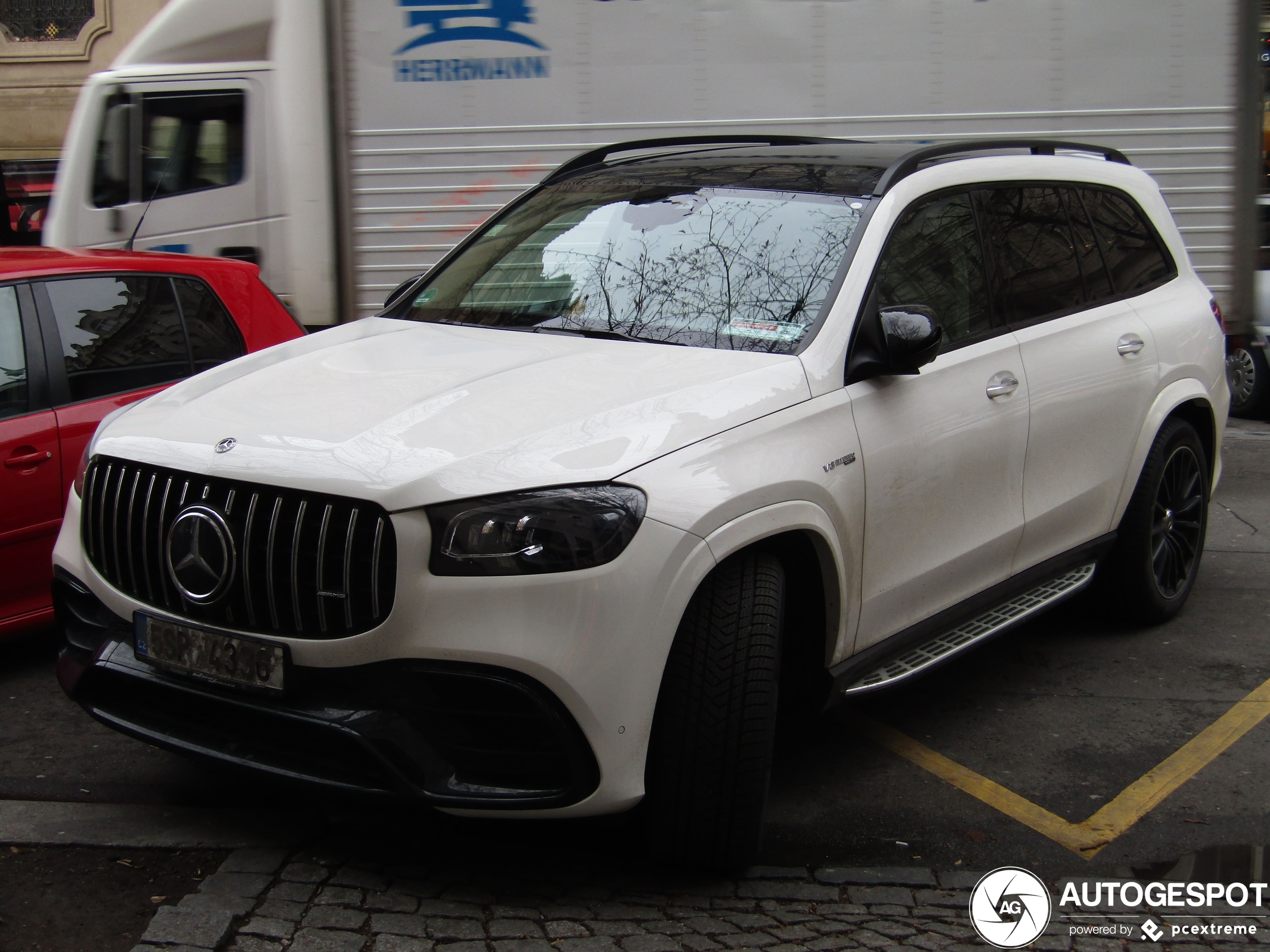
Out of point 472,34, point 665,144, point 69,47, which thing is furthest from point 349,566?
point 69,47

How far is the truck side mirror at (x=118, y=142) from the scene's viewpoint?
8.63m

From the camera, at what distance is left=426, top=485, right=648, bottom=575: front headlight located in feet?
9.50

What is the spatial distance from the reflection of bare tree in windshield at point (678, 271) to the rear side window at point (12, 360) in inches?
60.9

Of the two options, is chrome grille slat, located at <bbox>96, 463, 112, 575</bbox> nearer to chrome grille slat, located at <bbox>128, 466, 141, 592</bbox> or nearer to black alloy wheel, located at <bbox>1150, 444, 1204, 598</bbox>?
chrome grille slat, located at <bbox>128, 466, 141, 592</bbox>

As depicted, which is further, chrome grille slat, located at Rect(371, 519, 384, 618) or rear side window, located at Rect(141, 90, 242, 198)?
rear side window, located at Rect(141, 90, 242, 198)

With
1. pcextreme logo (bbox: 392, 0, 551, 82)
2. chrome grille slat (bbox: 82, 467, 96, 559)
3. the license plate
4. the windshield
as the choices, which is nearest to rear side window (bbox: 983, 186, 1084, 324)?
the windshield

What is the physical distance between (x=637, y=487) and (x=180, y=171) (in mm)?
6754

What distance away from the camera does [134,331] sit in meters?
5.22

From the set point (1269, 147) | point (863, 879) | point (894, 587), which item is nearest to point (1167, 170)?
point (1269, 147)

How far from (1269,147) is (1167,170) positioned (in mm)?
3241

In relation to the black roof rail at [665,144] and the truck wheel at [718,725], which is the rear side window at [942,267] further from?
the truck wheel at [718,725]

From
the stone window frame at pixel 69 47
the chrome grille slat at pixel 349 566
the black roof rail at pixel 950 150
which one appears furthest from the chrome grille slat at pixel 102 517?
the stone window frame at pixel 69 47

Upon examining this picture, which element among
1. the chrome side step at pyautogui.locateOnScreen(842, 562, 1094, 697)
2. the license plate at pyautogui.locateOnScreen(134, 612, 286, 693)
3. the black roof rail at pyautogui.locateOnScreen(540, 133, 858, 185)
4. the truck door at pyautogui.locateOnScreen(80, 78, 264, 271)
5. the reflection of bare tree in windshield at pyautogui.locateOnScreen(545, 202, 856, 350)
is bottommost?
the chrome side step at pyautogui.locateOnScreen(842, 562, 1094, 697)

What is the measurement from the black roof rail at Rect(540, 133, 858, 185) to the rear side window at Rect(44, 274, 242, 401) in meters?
1.61
